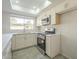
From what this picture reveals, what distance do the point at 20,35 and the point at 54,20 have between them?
2.10 metres

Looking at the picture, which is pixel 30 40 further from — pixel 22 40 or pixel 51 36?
pixel 51 36

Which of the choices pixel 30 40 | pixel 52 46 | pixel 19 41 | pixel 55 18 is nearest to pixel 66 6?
pixel 55 18

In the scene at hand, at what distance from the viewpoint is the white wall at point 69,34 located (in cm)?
205

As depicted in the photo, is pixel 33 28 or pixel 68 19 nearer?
pixel 68 19

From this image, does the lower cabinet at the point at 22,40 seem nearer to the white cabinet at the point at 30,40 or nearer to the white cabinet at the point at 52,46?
the white cabinet at the point at 30,40

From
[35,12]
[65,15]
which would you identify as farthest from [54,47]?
[35,12]

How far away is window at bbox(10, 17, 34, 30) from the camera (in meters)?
3.75

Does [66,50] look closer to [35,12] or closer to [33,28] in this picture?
[33,28]

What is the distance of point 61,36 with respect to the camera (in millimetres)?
2611

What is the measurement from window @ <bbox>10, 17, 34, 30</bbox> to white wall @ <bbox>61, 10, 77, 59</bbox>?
2.73m

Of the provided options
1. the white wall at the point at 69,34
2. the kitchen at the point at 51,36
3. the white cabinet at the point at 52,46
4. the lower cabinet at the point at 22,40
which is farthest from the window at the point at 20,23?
the white wall at the point at 69,34

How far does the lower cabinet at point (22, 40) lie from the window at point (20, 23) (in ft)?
3.39

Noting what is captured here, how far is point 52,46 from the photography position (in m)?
2.27

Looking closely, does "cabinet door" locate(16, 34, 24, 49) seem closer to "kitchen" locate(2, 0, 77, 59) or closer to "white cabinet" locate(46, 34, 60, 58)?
"kitchen" locate(2, 0, 77, 59)
